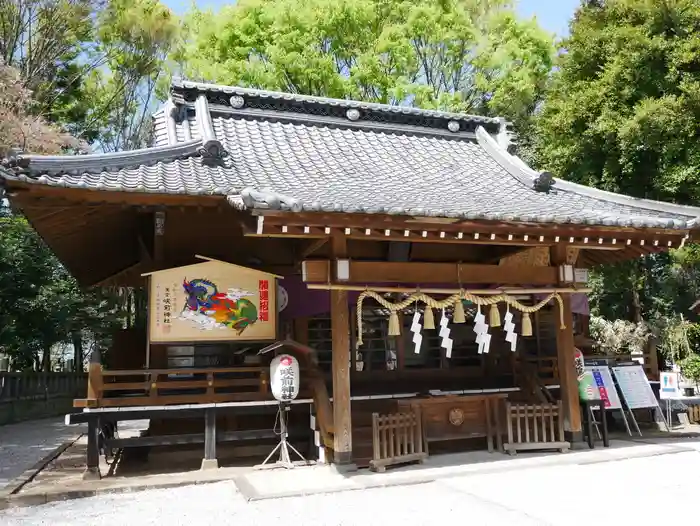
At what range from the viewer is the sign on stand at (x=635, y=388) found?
9.95 m

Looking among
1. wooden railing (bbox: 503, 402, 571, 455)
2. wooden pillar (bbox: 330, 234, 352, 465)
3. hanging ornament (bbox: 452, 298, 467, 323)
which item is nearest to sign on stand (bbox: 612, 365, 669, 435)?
wooden railing (bbox: 503, 402, 571, 455)

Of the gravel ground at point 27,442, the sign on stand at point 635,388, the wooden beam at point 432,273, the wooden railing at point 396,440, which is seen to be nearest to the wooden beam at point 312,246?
the wooden beam at point 432,273

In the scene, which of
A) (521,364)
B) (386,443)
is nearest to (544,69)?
(521,364)

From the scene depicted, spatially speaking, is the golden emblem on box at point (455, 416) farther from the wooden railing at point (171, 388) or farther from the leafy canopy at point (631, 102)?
the leafy canopy at point (631, 102)

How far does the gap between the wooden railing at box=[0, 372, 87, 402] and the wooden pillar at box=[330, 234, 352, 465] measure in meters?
12.0

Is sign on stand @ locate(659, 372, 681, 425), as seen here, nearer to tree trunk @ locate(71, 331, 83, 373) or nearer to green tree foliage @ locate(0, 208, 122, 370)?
green tree foliage @ locate(0, 208, 122, 370)

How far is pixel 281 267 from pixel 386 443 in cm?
322

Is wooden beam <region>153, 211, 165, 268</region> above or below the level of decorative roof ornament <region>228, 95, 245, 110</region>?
below

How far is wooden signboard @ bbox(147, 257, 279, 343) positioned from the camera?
301 inches

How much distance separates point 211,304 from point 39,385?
12628 mm

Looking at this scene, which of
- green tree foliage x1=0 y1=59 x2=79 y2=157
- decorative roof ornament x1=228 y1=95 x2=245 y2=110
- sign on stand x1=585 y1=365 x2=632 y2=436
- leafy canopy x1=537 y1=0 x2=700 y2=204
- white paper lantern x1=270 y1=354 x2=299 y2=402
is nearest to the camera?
white paper lantern x1=270 y1=354 x2=299 y2=402

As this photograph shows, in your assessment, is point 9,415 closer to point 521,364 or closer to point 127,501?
point 127,501

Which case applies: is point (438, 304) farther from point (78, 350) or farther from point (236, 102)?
point (78, 350)

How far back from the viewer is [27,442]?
Answer: 11.9 m
